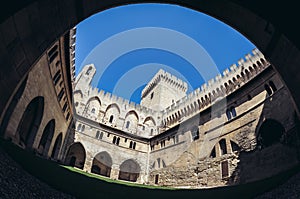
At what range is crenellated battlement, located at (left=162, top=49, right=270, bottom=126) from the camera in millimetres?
20125

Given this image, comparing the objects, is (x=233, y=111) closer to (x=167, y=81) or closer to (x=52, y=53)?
(x=52, y=53)

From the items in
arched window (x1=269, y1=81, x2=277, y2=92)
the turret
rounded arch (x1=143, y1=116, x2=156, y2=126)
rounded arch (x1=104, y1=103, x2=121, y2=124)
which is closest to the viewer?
arched window (x1=269, y1=81, x2=277, y2=92)

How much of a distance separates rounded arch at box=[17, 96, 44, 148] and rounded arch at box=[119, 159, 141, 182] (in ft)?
55.5

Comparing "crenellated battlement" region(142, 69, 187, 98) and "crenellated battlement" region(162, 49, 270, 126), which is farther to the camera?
"crenellated battlement" region(142, 69, 187, 98)

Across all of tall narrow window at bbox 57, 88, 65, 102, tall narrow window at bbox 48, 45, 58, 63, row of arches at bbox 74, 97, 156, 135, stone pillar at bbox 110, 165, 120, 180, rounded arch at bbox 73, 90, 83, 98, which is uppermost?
rounded arch at bbox 73, 90, 83, 98

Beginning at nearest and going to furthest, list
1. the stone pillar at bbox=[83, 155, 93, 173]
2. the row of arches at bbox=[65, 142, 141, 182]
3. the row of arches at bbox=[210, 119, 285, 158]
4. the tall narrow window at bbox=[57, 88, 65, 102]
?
the row of arches at bbox=[210, 119, 285, 158], the tall narrow window at bbox=[57, 88, 65, 102], the stone pillar at bbox=[83, 155, 93, 173], the row of arches at bbox=[65, 142, 141, 182]

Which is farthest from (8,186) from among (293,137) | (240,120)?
(240,120)

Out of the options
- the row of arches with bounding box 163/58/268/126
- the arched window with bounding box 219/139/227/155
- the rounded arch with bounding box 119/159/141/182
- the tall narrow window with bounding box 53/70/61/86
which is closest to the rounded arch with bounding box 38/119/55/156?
the tall narrow window with bounding box 53/70/61/86

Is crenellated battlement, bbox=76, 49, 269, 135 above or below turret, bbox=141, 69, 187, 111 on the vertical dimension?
below

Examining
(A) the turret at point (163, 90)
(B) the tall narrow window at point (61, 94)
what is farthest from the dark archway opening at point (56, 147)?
(A) the turret at point (163, 90)

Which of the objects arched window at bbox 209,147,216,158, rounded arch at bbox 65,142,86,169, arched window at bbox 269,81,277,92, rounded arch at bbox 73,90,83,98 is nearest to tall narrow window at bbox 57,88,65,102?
rounded arch at bbox 65,142,86,169

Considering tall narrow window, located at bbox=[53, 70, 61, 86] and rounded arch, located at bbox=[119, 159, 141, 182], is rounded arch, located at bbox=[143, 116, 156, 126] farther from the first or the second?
tall narrow window, located at bbox=[53, 70, 61, 86]

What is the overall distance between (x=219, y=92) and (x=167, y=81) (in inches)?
988

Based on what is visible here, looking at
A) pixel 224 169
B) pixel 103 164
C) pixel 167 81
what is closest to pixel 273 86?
pixel 224 169
